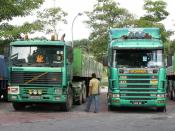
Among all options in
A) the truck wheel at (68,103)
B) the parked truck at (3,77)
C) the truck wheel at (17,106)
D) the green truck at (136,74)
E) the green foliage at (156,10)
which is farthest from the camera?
the green foliage at (156,10)

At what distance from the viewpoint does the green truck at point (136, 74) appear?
1928cm

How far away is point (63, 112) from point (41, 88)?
5.01ft

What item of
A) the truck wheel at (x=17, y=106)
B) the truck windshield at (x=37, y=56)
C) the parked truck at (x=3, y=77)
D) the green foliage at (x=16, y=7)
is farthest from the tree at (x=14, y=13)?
the truck windshield at (x=37, y=56)

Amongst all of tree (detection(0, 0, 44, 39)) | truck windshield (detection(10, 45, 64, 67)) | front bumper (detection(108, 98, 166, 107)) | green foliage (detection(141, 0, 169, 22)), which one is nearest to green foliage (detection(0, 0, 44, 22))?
tree (detection(0, 0, 44, 39))

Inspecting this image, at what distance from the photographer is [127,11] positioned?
52.7m

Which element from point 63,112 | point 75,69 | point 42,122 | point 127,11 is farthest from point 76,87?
point 127,11

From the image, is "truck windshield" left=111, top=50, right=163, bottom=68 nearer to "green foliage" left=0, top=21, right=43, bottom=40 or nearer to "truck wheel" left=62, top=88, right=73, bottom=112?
"truck wheel" left=62, top=88, right=73, bottom=112

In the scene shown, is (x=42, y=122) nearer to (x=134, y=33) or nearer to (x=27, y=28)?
(x=134, y=33)

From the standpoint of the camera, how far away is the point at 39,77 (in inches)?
750

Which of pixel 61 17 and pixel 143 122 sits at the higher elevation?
pixel 61 17

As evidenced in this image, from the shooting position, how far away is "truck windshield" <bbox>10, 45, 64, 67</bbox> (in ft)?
62.9

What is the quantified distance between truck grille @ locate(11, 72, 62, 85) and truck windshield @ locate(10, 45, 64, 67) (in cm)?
35

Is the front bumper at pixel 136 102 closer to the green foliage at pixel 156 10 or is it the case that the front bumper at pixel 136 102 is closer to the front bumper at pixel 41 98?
the front bumper at pixel 41 98

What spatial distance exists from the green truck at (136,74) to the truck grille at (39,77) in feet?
7.14
